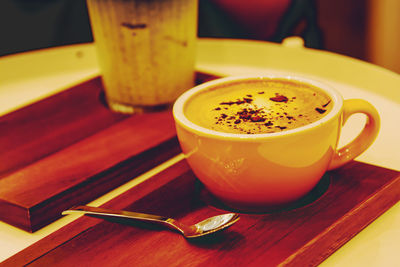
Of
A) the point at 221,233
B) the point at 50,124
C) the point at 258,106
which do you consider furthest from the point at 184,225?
the point at 50,124

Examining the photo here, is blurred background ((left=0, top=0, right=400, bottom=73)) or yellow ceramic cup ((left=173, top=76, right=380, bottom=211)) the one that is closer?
yellow ceramic cup ((left=173, top=76, right=380, bottom=211))

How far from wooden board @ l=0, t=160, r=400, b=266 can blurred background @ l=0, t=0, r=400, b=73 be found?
2.83 ft

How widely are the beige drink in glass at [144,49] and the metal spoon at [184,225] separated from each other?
0.92 feet

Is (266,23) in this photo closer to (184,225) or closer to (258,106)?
(258,106)

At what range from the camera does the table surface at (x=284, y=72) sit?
0.46 metres

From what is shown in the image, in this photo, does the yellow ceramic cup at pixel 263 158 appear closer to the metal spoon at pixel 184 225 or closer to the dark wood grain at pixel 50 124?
the metal spoon at pixel 184 225

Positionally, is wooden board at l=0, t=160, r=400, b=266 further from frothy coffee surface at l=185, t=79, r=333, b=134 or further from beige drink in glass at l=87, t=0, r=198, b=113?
beige drink in glass at l=87, t=0, r=198, b=113

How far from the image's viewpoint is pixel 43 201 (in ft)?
1.60

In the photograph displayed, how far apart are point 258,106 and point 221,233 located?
14 cm

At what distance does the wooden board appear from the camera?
0.40 meters


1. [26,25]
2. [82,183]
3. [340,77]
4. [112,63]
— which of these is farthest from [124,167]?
[26,25]

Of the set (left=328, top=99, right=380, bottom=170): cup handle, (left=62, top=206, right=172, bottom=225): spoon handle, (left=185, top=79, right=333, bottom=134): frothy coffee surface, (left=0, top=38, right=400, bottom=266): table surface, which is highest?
(left=185, top=79, right=333, bottom=134): frothy coffee surface

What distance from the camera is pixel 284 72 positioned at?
0.89m

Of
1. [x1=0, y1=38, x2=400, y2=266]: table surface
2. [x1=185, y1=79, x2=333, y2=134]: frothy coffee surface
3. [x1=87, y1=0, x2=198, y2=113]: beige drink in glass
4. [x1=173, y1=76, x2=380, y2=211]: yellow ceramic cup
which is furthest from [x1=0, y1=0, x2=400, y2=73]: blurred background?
[x1=173, y1=76, x2=380, y2=211]: yellow ceramic cup
